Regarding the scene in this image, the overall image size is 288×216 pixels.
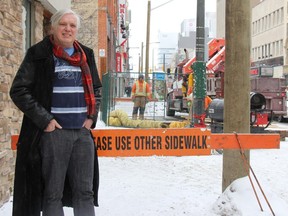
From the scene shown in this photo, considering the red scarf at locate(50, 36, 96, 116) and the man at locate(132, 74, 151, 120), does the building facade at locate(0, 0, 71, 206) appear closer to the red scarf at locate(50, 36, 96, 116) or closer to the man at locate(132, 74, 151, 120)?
the red scarf at locate(50, 36, 96, 116)

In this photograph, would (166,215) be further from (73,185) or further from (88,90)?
(88,90)

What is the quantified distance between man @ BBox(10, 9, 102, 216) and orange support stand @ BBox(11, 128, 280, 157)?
694mm

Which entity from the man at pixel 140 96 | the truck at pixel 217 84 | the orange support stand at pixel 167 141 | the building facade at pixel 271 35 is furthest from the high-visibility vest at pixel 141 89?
the building facade at pixel 271 35

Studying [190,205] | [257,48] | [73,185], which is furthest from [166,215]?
[257,48]

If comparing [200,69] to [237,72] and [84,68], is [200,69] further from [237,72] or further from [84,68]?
[84,68]

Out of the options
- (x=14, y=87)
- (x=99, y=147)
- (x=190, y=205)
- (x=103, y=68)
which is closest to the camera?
(x=14, y=87)

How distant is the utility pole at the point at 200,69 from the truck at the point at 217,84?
301 centimetres

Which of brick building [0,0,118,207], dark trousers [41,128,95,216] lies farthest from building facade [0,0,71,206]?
dark trousers [41,128,95,216]

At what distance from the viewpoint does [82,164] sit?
3.25m

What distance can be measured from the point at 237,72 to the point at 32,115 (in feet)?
7.83

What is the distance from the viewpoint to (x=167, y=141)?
13.6 feet

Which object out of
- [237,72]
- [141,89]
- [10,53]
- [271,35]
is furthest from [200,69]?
[271,35]

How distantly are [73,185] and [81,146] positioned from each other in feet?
0.96

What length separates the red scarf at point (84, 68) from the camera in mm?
3188
